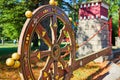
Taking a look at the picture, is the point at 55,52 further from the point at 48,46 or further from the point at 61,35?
the point at 61,35

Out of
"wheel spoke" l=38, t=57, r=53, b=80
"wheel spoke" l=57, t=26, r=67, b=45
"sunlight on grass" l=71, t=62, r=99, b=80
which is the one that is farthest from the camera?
"sunlight on grass" l=71, t=62, r=99, b=80

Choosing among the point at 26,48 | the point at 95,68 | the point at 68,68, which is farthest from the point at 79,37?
the point at 26,48

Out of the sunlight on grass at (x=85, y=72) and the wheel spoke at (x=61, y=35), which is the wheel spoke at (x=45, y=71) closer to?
the wheel spoke at (x=61, y=35)

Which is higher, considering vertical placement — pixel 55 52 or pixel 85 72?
pixel 55 52

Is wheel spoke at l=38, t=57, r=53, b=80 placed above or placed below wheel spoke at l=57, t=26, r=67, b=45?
below

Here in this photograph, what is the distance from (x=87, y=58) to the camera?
6453 millimetres

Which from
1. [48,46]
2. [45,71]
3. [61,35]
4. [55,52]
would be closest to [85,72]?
[61,35]

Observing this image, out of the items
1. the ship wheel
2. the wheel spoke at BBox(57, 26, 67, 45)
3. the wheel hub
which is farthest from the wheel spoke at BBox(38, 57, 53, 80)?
the wheel spoke at BBox(57, 26, 67, 45)

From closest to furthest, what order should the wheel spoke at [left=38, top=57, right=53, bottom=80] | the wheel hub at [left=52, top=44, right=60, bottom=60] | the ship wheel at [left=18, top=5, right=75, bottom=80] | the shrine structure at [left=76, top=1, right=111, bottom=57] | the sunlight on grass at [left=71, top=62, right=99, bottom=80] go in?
1. the ship wheel at [left=18, top=5, right=75, bottom=80]
2. the wheel spoke at [left=38, top=57, right=53, bottom=80]
3. the wheel hub at [left=52, top=44, right=60, bottom=60]
4. the sunlight on grass at [left=71, top=62, right=99, bottom=80]
5. the shrine structure at [left=76, top=1, right=111, bottom=57]

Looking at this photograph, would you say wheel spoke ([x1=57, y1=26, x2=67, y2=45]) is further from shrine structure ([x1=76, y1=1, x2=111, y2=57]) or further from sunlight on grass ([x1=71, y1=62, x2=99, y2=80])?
shrine structure ([x1=76, y1=1, x2=111, y2=57])

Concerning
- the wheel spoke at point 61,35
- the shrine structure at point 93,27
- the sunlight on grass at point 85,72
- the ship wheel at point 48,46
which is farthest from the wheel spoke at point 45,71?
the shrine structure at point 93,27

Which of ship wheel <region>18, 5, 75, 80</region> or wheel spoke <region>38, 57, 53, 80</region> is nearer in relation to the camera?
ship wheel <region>18, 5, 75, 80</region>

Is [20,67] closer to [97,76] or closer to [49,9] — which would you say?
[49,9]

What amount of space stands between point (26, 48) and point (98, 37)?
515cm
